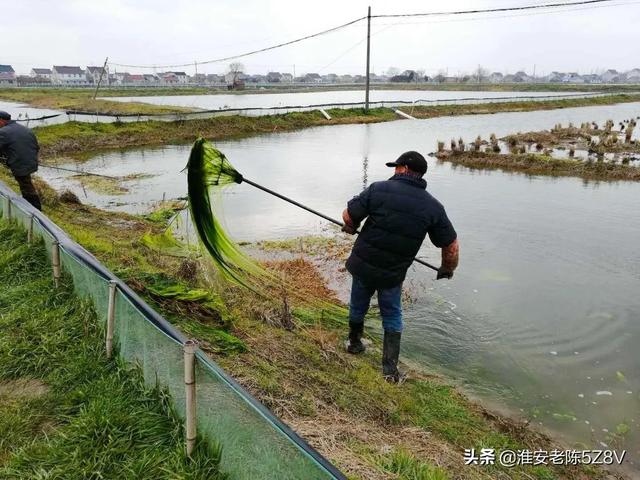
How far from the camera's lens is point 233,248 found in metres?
5.28

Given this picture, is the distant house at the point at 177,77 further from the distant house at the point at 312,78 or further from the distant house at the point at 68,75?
the distant house at the point at 312,78

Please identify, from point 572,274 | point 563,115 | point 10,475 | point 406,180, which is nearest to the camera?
point 10,475

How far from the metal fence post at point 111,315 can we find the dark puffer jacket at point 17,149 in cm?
510

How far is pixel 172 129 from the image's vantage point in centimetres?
2545

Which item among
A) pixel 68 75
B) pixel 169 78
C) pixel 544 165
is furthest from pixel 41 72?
pixel 544 165

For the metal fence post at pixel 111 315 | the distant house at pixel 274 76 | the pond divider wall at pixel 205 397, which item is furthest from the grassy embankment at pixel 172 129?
the distant house at pixel 274 76

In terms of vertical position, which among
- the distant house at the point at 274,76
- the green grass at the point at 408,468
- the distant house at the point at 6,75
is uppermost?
the distant house at the point at 274,76

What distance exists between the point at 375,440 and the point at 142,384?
170cm

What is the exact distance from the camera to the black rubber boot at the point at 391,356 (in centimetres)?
454

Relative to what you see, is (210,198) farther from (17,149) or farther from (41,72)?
(41,72)

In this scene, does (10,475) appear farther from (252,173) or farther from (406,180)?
(252,173)

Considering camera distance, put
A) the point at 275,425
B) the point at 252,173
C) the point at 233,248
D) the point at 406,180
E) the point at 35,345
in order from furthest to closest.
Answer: the point at 252,173 → the point at 233,248 → the point at 406,180 → the point at 35,345 → the point at 275,425

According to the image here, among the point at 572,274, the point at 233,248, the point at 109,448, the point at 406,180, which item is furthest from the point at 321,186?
the point at 109,448

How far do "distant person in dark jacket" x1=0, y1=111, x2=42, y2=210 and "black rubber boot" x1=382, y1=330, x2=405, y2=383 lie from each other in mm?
6241
